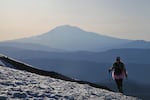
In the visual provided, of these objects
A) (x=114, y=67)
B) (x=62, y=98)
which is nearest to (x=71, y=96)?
(x=62, y=98)

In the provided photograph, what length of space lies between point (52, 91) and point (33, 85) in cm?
116

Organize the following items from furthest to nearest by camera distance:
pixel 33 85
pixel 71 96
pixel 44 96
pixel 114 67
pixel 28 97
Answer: pixel 114 67
pixel 33 85
pixel 71 96
pixel 44 96
pixel 28 97

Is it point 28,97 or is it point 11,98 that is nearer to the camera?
point 11,98

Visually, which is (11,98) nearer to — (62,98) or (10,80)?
(62,98)

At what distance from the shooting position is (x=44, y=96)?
48.4ft

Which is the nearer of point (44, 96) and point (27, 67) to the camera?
point (44, 96)

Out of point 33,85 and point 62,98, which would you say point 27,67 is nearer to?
point 33,85

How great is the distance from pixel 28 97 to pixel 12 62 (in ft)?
46.7

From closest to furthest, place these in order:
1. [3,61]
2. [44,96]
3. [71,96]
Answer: [44,96], [71,96], [3,61]

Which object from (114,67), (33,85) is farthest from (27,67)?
(33,85)

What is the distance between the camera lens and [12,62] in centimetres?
2777

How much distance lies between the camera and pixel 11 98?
12766 mm

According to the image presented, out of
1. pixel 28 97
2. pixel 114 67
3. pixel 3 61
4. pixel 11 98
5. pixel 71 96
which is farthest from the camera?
pixel 3 61

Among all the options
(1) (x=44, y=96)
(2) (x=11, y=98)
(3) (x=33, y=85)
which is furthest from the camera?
(3) (x=33, y=85)
